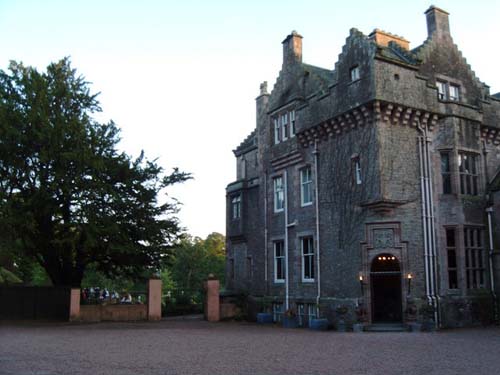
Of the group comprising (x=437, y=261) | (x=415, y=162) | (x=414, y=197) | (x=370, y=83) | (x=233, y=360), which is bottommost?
(x=233, y=360)

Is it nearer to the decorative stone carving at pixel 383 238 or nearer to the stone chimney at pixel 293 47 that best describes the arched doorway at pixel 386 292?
the decorative stone carving at pixel 383 238

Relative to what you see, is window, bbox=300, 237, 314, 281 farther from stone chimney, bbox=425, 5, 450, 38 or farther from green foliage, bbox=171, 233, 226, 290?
green foliage, bbox=171, 233, 226, 290

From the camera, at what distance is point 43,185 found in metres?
27.1

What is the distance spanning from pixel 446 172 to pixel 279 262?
404 inches

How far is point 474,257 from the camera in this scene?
24.2 m

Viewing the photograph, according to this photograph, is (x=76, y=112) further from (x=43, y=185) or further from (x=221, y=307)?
(x=221, y=307)

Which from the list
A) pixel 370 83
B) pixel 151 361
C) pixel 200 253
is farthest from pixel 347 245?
pixel 200 253

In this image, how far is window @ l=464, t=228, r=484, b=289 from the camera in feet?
78.0

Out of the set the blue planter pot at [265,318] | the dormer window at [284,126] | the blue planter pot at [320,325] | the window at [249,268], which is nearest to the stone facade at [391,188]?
the dormer window at [284,126]

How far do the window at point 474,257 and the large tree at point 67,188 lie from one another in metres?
15.9

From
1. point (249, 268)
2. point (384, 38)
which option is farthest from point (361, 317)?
point (384, 38)

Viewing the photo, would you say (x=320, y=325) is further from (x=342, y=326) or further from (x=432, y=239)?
(x=432, y=239)

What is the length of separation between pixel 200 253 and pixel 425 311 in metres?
57.9

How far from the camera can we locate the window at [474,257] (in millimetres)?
23781
